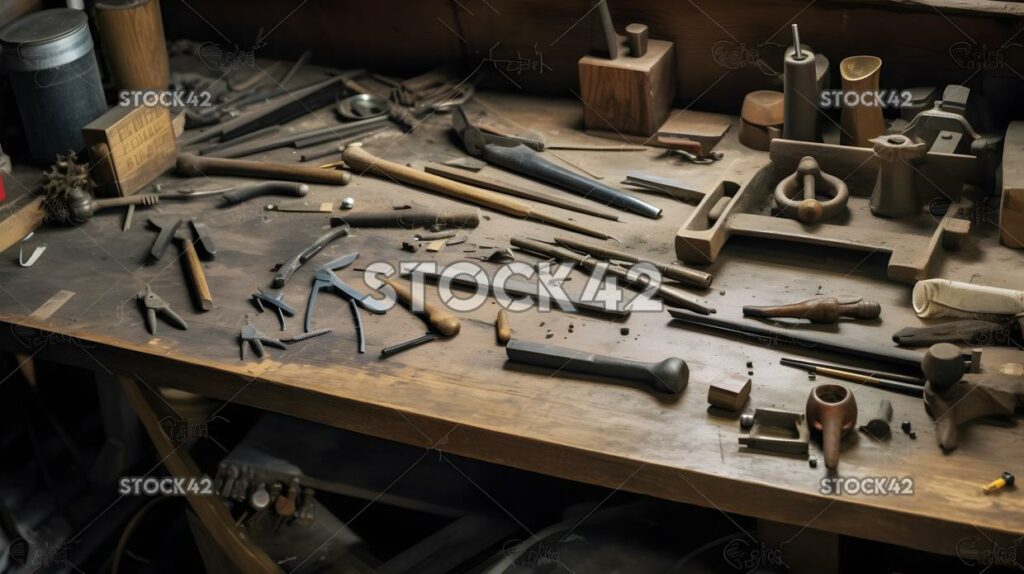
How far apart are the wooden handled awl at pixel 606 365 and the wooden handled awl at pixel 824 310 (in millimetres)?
302

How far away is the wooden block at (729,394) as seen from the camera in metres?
2.34

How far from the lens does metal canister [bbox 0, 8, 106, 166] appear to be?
3332 mm

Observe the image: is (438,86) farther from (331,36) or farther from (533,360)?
(533,360)

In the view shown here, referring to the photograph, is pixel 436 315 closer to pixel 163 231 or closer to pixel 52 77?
pixel 163 231

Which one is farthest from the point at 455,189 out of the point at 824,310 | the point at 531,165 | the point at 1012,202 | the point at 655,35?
the point at 1012,202

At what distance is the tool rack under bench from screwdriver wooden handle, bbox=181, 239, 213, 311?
3 cm

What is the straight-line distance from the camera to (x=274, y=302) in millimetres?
2861

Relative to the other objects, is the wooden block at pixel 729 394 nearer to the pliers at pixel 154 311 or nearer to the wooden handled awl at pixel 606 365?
the wooden handled awl at pixel 606 365

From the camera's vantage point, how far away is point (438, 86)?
3926 mm

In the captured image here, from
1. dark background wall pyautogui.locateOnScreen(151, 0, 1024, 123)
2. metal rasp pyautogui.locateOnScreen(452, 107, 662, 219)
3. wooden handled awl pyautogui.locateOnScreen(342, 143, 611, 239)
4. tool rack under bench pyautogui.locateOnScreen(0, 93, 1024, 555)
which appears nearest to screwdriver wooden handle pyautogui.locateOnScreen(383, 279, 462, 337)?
tool rack under bench pyautogui.locateOnScreen(0, 93, 1024, 555)

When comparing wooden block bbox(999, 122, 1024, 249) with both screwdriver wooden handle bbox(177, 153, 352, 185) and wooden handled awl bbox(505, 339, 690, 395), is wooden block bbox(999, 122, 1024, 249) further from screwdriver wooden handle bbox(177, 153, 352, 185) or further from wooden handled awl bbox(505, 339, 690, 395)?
Answer: screwdriver wooden handle bbox(177, 153, 352, 185)

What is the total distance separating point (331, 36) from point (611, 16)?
111 cm

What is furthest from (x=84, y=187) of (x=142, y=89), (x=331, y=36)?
(x=331, y=36)

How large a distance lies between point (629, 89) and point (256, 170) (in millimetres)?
1184
